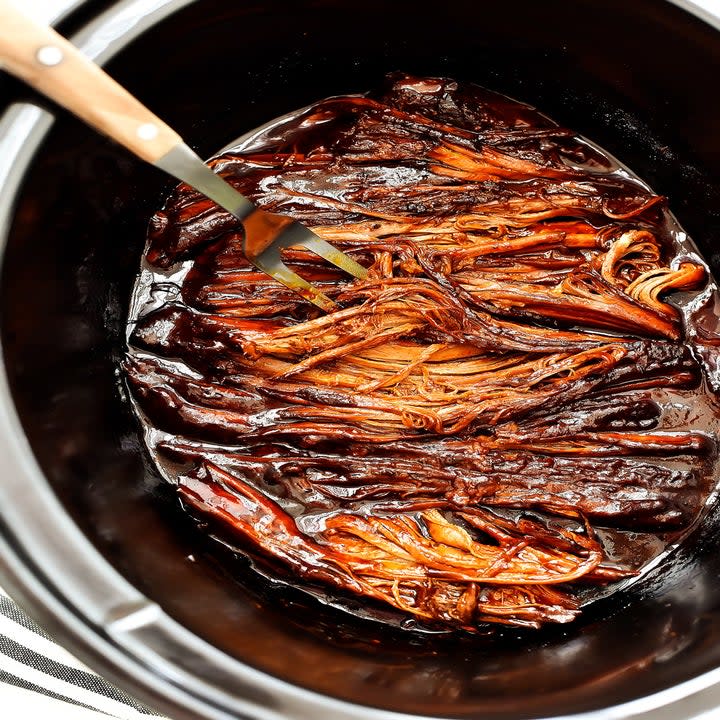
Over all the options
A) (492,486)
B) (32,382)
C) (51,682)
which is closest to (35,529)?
(32,382)

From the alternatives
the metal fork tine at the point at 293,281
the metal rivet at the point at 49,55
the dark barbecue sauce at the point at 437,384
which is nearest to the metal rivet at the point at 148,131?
the metal rivet at the point at 49,55

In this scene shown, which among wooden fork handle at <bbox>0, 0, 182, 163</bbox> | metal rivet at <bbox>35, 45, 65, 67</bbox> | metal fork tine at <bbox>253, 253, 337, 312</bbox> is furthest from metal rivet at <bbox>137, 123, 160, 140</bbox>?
metal fork tine at <bbox>253, 253, 337, 312</bbox>

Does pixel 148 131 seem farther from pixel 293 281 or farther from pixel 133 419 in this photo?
pixel 133 419

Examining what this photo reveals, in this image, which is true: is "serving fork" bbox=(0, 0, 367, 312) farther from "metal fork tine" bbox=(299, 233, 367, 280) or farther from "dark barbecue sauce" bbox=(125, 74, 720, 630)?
"dark barbecue sauce" bbox=(125, 74, 720, 630)

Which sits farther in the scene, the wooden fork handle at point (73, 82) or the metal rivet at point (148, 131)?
the metal rivet at point (148, 131)

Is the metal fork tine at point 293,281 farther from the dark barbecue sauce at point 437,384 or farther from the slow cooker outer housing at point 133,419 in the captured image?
the slow cooker outer housing at point 133,419

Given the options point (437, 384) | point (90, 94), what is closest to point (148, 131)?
point (90, 94)
